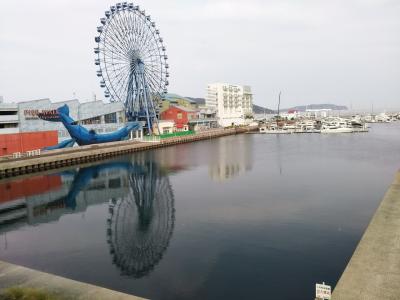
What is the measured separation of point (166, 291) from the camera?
1377 centimetres

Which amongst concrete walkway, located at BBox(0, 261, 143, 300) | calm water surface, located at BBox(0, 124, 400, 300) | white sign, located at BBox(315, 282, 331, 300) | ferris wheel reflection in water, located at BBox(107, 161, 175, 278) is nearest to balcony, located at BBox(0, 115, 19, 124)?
calm water surface, located at BBox(0, 124, 400, 300)

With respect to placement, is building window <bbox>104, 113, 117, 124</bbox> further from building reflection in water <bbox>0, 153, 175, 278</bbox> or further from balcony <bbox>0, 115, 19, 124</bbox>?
building reflection in water <bbox>0, 153, 175, 278</bbox>

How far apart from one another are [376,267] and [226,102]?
400ft

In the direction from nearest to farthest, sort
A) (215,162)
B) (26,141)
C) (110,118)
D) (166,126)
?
(26,141) < (215,162) < (110,118) < (166,126)

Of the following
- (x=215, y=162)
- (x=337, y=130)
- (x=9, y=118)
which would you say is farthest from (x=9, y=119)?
(x=337, y=130)

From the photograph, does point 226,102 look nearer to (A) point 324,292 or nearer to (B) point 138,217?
(B) point 138,217

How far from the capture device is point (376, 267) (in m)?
12.1

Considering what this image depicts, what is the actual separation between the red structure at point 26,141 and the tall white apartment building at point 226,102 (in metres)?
78.5

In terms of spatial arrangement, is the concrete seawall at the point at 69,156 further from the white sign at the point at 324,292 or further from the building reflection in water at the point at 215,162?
the white sign at the point at 324,292

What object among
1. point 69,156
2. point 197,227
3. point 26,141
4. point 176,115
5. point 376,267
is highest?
point 176,115

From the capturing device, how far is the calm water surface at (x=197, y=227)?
14812 mm

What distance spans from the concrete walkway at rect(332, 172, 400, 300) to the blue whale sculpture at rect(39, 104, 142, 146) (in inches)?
1964

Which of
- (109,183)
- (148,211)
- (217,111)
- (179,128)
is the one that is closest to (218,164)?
(109,183)

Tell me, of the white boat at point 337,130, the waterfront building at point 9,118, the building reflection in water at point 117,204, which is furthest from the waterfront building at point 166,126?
the white boat at point 337,130
